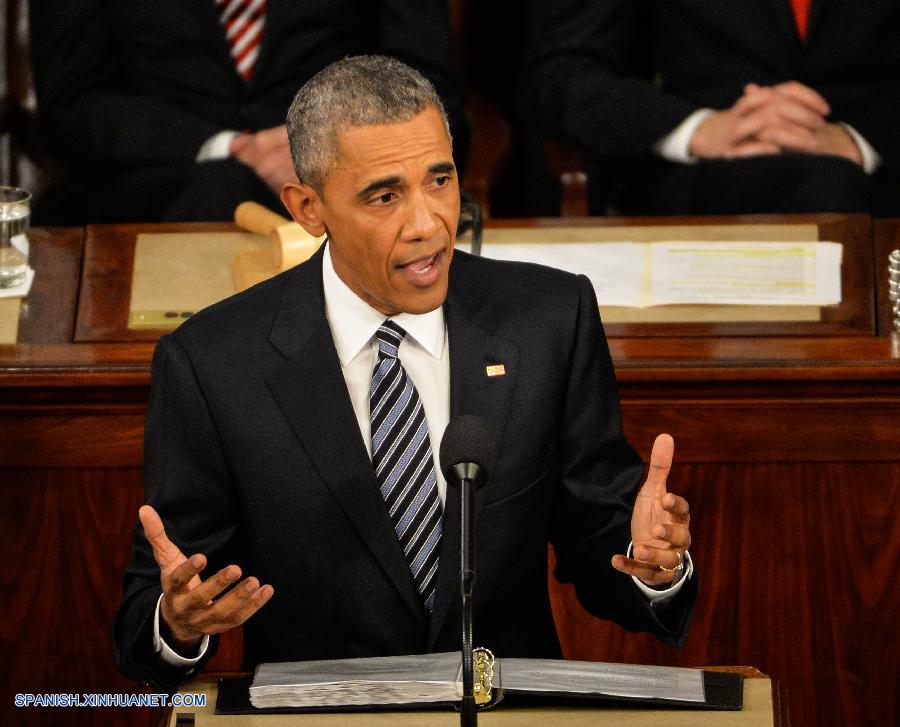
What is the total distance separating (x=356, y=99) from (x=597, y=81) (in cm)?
172

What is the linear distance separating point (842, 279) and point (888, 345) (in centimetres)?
21

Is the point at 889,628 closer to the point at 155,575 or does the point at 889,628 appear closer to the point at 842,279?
the point at 842,279

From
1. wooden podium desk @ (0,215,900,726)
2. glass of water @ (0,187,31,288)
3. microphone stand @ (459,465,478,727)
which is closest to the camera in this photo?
microphone stand @ (459,465,478,727)

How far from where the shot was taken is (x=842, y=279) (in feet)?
7.66

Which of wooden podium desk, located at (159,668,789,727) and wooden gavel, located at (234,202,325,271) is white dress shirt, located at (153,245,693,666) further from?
wooden gavel, located at (234,202,325,271)

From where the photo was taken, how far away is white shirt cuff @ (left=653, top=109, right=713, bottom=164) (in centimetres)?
307

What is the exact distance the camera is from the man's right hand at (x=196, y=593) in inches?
54.8

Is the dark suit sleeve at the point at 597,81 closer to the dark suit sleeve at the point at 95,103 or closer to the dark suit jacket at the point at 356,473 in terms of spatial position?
the dark suit sleeve at the point at 95,103

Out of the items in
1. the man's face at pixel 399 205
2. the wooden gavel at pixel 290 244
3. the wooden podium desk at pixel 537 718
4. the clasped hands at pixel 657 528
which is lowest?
the wooden podium desk at pixel 537 718

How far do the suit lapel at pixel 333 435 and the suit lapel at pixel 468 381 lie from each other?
0.04 metres

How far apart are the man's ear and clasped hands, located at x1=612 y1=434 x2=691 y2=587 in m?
0.46

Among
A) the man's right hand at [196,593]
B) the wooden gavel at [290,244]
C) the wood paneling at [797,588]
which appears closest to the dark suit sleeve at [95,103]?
the wooden gavel at [290,244]

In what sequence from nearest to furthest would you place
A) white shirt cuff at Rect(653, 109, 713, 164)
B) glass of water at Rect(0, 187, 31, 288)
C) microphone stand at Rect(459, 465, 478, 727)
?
1. microphone stand at Rect(459, 465, 478, 727)
2. glass of water at Rect(0, 187, 31, 288)
3. white shirt cuff at Rect(653, 109, 713, 164)

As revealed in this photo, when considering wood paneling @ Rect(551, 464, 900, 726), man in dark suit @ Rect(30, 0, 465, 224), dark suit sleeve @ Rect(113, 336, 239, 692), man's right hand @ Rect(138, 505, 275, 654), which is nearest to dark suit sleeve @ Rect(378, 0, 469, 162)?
man in dark suit @ Rect(30, 0, 465, 224)
